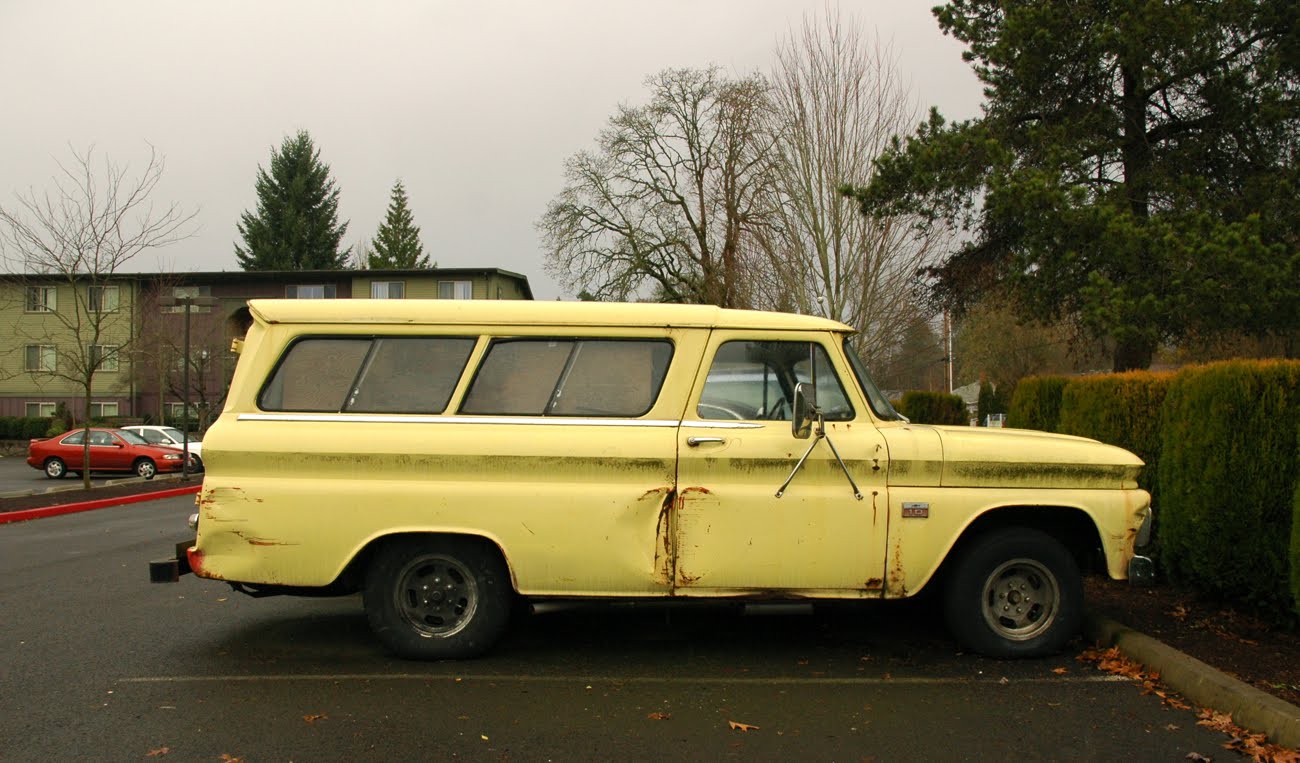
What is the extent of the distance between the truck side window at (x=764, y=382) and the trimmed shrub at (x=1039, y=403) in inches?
198

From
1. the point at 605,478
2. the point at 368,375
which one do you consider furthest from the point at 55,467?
the point at 605,478

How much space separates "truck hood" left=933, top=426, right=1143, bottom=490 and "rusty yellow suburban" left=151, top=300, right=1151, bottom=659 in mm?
13

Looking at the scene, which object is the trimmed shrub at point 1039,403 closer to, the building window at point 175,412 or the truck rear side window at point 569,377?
the truck rear side window at point 569,377

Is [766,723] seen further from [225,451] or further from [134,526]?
[134,526]

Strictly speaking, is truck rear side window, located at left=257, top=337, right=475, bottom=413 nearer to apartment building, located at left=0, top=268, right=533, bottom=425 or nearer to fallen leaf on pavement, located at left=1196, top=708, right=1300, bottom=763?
fallen leaf on pavement, located at left=1196, top=708, right=1300, bottom=763

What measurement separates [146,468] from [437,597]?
71.6 ft

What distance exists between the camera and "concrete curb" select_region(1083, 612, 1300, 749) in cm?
440

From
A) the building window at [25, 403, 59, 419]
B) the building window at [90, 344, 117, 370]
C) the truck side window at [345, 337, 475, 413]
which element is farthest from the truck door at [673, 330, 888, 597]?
the building window at [25, 403, 59, 419]

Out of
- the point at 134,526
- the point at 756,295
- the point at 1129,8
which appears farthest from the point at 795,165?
the point at 134,526

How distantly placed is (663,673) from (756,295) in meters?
21.0

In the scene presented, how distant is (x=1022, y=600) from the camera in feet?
19.0

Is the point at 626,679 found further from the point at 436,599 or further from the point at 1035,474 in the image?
the point at 1035,474

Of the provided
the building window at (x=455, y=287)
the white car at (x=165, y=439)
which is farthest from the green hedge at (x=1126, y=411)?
the building window at (x=455, y=287)

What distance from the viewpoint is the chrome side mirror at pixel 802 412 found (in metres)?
5.32
